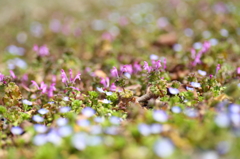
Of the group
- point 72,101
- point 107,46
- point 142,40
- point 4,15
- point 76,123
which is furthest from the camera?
point 4,15

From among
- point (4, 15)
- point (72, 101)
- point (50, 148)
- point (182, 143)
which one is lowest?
point (50, 148)

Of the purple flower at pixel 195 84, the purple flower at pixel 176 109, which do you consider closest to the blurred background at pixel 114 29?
the purple flower at pixel 195 84

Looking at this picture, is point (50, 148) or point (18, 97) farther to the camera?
point (18, 97)

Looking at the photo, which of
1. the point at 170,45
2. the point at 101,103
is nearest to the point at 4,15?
the point at 170,45

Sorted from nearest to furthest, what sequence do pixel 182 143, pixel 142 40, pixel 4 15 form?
pixel 182 143 → pixel 142 40 → pixel 4 15

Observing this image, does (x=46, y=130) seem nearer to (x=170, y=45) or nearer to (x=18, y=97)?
(x=18, y=97)

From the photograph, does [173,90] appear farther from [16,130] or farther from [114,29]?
[114,29]

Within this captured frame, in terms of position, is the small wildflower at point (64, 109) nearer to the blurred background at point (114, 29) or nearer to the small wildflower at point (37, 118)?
the small wildflower at point (37, 118)

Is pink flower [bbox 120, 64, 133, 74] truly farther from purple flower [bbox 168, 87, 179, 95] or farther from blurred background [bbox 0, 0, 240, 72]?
blurred background [bbox 0, 0, 240, 72]
